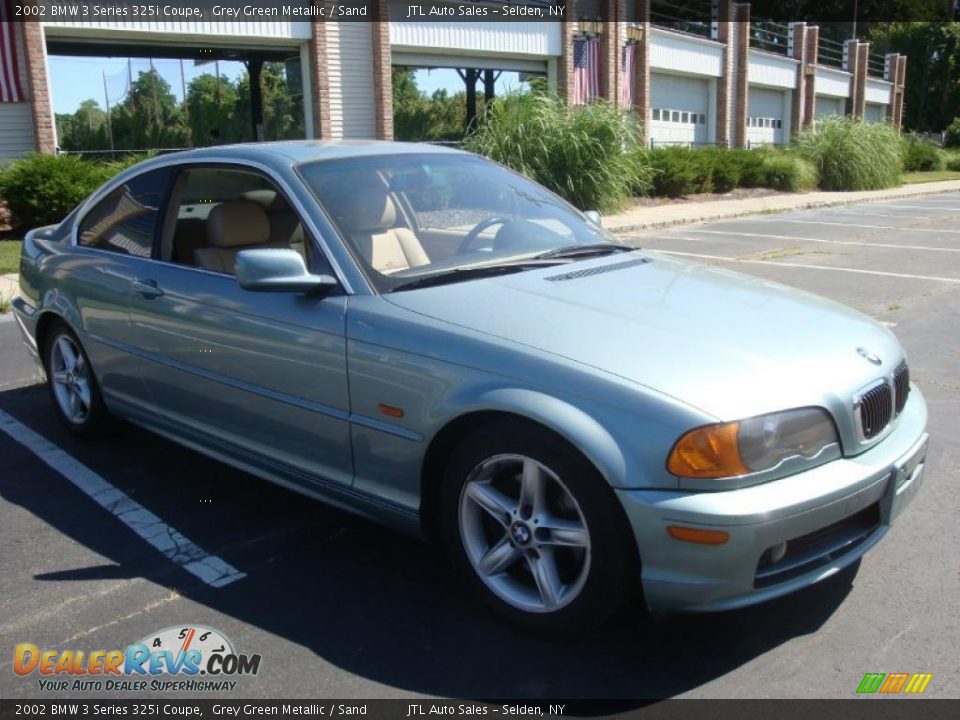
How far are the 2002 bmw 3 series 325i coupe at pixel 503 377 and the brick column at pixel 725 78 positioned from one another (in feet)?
107

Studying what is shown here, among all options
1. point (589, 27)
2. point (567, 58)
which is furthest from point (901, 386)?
point (589, 27)

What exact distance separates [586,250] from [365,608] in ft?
6.11

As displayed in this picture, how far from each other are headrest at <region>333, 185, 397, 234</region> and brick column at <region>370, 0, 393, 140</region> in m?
19.1

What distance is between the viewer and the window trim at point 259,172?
3.65m

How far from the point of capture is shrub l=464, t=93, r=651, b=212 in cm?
1848

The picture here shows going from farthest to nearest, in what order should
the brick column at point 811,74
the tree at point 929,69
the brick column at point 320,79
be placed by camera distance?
the tree at point 929,69
the brick column at point 811,74
the brick column at point 320,79

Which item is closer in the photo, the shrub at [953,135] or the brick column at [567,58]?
the brick column at [567,58]

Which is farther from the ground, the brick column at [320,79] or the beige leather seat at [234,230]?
the brick column at [320,79]

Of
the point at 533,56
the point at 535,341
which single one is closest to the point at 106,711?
the point at 535,341

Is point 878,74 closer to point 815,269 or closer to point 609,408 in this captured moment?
point 815,269

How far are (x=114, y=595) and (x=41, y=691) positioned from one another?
60 cm

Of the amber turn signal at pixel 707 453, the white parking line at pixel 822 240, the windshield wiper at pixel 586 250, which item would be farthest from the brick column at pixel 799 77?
the amber turn signal at pixel 707 453

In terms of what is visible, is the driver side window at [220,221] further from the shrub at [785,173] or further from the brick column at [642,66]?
the brick column at [642,66]

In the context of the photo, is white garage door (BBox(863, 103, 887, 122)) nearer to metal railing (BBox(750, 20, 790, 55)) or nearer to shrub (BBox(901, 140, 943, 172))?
shrub (BBox(901, 140, 943, 172))
